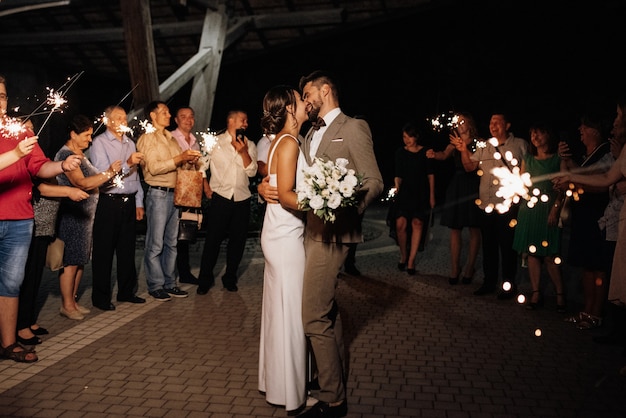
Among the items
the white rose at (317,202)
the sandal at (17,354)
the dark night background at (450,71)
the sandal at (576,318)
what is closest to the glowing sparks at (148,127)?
the sandal at (17,354)

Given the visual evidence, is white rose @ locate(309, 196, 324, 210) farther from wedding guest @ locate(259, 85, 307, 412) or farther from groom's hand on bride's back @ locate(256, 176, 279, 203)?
groom's hand on bride's back @ locate(256, 176, 279, 203)

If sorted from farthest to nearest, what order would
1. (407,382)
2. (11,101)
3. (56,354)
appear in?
1. (11,101)
2. (56,354)
3. (407,382)

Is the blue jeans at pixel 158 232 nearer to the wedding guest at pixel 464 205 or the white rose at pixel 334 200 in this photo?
the wedding guest at pixel 464 205

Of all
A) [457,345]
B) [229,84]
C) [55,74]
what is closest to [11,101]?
[55,74]

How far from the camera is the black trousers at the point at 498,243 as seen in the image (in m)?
8.10

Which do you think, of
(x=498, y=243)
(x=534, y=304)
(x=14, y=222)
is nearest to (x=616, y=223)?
(x=534, y=304)

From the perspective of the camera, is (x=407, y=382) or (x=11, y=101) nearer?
(x=407, y=382)

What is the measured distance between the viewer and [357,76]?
2177cm

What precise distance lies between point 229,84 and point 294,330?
684 inches

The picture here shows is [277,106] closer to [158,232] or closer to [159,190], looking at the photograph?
[159,190]

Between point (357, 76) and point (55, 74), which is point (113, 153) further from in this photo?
point (357, 76)

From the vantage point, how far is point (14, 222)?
5.12 metres

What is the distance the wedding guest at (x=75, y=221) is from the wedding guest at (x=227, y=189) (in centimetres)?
172

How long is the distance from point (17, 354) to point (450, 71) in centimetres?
1595
